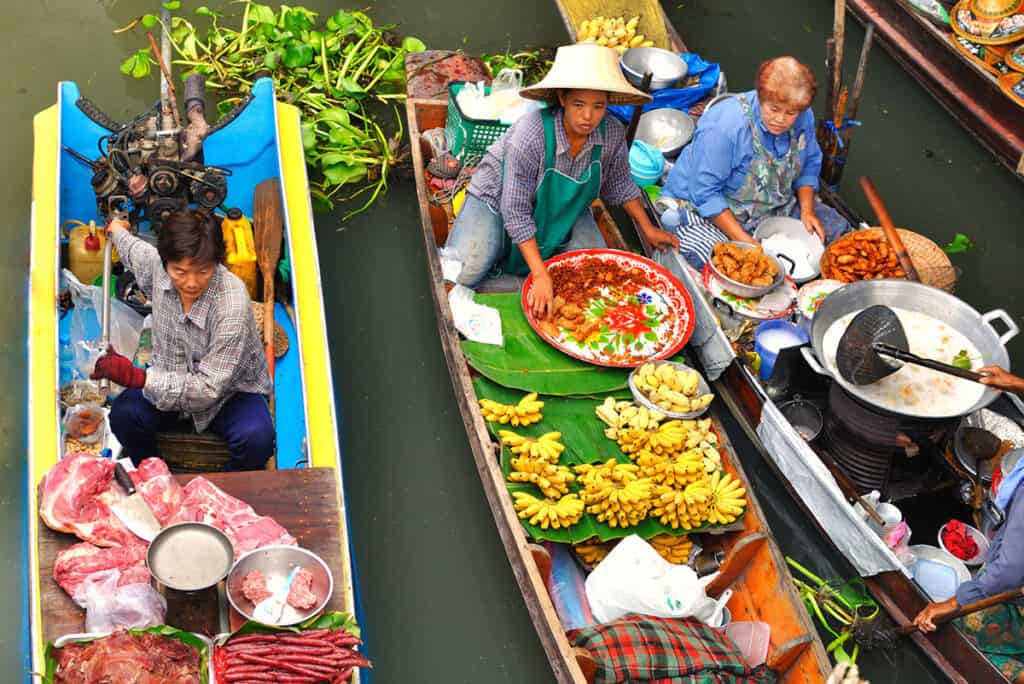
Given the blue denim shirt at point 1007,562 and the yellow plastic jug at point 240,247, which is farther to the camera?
the yellow plastic jug at point 240,247

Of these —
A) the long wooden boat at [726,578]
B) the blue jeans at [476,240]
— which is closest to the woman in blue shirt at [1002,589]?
the long wooden boat at [726,578]

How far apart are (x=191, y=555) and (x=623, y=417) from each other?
2.13 m

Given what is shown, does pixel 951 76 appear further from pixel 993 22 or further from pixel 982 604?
pixel 982 604

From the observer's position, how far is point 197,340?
3.75 m

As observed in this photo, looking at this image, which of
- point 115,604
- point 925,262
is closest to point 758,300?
Result: point 925,262

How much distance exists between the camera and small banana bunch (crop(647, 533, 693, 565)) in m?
4.22

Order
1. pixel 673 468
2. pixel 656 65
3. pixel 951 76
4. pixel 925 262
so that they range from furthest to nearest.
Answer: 1. pixel 951 76
2. pixel 656 65
3. pixel 925 262
4. pixel 673 468

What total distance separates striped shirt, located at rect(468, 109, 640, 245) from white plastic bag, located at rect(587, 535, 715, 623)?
1.62 metres

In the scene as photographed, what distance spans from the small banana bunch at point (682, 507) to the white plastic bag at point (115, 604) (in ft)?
6.70

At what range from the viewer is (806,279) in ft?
17.6

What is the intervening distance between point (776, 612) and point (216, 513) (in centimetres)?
220

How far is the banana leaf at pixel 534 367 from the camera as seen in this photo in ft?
15.0

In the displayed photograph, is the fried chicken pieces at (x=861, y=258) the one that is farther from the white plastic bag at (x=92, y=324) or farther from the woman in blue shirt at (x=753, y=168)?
the white plastic bag at (x=92, y=324)

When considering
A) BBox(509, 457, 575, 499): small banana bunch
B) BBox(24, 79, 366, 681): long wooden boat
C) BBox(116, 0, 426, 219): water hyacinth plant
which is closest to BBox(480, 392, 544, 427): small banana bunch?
BBox(509, 457, 575, 499): small banana bunch
